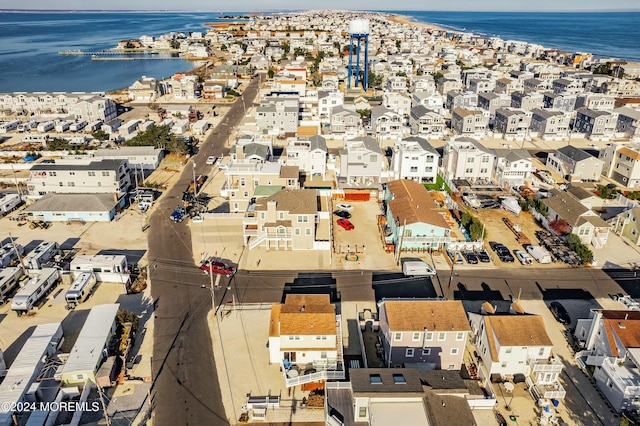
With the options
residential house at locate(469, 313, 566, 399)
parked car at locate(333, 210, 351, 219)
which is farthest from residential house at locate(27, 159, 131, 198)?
residential house at locate(469, 313, 566, 399)

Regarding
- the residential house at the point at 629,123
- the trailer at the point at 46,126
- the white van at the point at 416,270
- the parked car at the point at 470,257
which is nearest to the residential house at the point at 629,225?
the parked car at the point at 470,257

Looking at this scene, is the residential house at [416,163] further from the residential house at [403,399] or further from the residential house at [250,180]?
the residential house at [403,399]

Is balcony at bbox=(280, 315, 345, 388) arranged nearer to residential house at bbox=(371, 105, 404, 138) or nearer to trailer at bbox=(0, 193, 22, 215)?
trailer at bbox=(0, 193, 22, 215)

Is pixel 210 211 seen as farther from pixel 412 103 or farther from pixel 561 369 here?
pixel 412 103

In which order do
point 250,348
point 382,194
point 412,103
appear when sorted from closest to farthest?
point 250,348 < point 382,194 < point 412,103

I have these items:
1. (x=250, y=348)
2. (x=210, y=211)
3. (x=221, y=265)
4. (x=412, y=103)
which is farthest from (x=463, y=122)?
(x=250, y=348)

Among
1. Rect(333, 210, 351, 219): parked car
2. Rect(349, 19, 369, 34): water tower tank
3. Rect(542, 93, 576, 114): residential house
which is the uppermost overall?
Rect(349, 19, 369, 34): water tower tank
